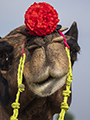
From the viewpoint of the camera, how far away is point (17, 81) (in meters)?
3.09

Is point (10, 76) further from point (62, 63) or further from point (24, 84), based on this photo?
point (62, 63)

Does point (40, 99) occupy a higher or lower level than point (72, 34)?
lower

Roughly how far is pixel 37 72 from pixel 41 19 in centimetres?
63

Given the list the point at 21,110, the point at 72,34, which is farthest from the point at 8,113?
the point at 72,34

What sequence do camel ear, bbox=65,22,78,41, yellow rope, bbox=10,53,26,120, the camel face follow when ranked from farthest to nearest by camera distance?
1. camel ear, bbox=65,22,78,41
2. yellow rope, bbox=10,53,26,120
3. the camel face

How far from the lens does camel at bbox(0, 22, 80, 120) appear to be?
2627 millimetres

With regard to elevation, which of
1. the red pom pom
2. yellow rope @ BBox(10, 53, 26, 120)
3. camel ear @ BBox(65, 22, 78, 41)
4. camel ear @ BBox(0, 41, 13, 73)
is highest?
the red pom pom

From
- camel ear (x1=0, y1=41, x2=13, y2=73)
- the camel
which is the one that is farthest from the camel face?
camel ear (x1=0, y1=41, x2=13, y2=73)

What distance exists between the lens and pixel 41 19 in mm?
2906

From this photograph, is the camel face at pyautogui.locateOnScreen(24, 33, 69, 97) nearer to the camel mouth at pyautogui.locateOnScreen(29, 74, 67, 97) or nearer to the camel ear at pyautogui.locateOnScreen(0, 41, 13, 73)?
the camel mouth at pyautogui.locateOnScreen(29, 74, 67, 97)

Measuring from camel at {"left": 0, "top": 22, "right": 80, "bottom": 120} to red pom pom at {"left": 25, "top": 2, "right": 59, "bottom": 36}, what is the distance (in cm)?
7

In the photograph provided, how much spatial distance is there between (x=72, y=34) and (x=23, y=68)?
914 mm

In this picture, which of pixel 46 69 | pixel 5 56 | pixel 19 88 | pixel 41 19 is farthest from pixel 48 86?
pixel 5 56

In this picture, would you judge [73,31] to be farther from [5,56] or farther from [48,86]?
[48,86]
